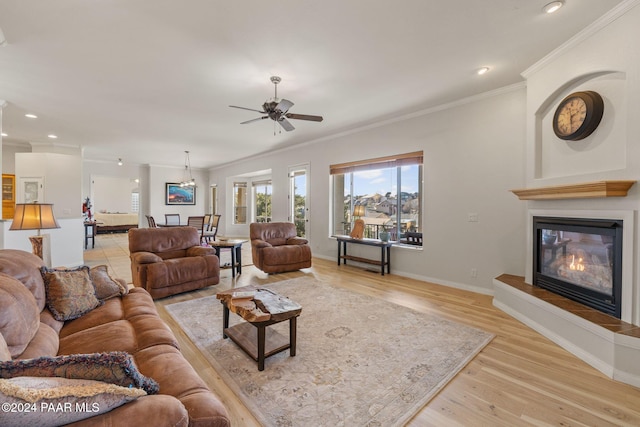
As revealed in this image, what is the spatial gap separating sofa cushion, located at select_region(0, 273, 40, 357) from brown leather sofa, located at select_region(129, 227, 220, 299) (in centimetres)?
213

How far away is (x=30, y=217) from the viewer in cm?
307

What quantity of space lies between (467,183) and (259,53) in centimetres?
331

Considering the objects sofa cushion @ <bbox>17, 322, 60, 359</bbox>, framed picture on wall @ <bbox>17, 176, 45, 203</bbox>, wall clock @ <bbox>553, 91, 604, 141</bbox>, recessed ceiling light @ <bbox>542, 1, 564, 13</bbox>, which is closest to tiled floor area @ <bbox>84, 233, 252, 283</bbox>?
framed picture on wall @ <bbox>17, 176, 45, 203</bbox>

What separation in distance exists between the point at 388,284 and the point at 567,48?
3506mm

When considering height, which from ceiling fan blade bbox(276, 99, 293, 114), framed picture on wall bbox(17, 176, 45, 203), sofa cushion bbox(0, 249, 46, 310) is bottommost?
sofa cushion bbox(0, 249, 46, 310)

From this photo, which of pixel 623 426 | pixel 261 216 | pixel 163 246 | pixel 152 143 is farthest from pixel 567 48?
pixel 261 216

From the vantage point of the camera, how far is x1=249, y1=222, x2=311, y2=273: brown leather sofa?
494 centimetres

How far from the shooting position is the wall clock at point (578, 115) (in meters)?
2.55

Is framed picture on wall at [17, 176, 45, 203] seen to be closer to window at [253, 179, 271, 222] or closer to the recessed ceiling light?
window at [253, 179, 271, 222]

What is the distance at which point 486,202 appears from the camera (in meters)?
3.93

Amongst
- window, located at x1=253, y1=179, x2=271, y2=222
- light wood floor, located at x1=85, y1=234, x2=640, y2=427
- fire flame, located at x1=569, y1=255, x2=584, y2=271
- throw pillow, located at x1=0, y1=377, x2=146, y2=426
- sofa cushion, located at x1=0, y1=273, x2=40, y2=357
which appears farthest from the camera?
window, located at x1=253, y1=179, x2=271, y2=222

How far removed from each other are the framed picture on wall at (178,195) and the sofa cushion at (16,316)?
9.58 metres

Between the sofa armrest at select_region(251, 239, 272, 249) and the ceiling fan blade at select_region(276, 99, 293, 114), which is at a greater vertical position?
the ceiling fan blade at select_region(276, 99, 293, 114)

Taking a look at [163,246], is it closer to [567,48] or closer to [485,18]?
[485,18]
